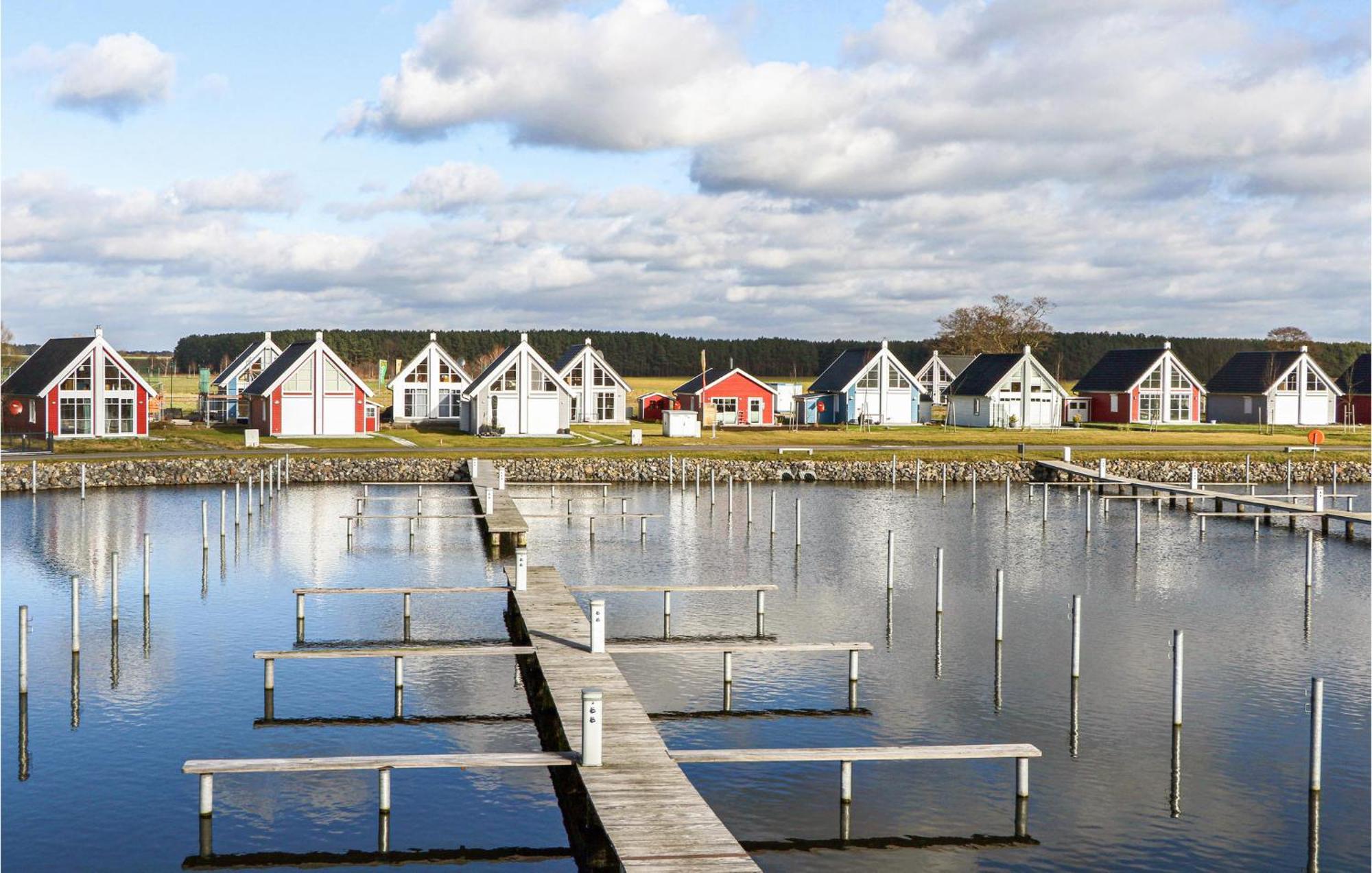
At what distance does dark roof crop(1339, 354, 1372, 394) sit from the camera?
11738 cm

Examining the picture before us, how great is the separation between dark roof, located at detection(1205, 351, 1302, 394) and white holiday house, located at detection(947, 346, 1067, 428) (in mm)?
16890

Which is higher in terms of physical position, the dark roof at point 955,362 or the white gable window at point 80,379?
the dark roof at point 955,362

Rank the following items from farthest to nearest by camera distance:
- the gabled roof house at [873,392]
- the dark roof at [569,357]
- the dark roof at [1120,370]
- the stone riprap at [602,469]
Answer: the dark roof at [1120,370] → the gabled roof house at [873,392] → the dark roof at [569,357] → the stone riprap at [602,469]

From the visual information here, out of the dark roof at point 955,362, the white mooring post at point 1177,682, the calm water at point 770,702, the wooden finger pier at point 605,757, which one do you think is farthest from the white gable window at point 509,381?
the white mooring post at point 1177,682

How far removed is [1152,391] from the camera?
372 feet

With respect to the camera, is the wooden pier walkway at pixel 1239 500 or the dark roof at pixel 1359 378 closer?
the wooden pier walkway at pixel 1239 500

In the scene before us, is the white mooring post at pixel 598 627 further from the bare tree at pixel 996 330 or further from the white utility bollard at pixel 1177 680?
the bare tree at pixel 996 330

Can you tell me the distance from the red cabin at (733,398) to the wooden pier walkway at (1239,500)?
1377 inches

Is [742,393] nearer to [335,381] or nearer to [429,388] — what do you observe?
[429,388]

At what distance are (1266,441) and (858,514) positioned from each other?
153 feet

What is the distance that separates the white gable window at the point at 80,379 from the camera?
81.2 meters

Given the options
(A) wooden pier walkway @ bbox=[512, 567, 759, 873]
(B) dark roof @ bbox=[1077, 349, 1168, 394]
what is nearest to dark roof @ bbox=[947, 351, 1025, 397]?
(B) dark roof @ bbox=[1077, 349, 1168, 394]

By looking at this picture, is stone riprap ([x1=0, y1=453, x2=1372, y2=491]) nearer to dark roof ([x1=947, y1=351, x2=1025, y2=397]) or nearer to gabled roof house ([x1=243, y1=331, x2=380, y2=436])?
gabled roof house ([x1=243, y1=331, x2=380, y2=436])

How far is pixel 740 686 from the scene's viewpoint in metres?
29.3
